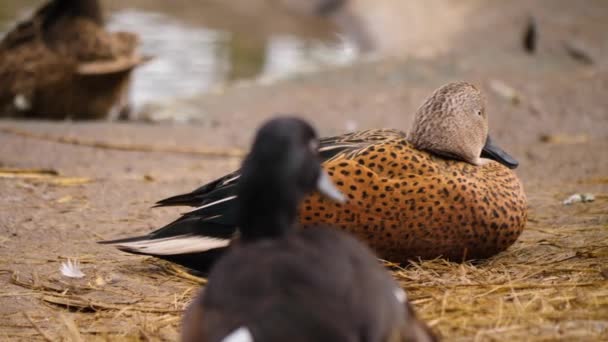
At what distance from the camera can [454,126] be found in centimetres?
421

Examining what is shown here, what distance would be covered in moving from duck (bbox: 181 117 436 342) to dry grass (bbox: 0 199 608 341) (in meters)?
0.57

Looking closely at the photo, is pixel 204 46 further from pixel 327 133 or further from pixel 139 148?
pixel 139 148

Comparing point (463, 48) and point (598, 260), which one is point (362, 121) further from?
point (598, 260)

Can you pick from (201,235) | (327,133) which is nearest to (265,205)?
(201,235)

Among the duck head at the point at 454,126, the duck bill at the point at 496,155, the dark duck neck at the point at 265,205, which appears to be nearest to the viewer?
the dark duck neck at the point at 265,205

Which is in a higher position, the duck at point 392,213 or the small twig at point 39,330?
the duck at point 392,213

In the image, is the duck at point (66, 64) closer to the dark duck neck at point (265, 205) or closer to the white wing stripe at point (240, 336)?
the dark duck neck at point (265, 205)

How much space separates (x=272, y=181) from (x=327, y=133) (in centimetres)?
607

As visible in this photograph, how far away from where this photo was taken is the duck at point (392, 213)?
3.88 metres

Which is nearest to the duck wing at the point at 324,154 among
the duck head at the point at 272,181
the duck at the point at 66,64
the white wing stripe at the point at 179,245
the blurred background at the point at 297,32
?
the white wing stripe at the point at 179,245

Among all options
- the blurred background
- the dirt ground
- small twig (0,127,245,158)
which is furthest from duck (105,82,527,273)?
the blurred background

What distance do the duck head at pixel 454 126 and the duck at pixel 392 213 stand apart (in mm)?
111

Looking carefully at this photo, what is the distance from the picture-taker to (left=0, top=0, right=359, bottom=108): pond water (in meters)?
13.2

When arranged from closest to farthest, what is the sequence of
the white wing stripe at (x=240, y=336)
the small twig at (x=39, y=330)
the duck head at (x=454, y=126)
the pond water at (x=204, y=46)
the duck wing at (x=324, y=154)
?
the white wing stripe at (x=240, y=336) < the small twig at (x=39, y=330) < the duck wing at (x=324, y=154) < the duck head at (x=454, y=126) < the pond water at (x=204, y=46)
